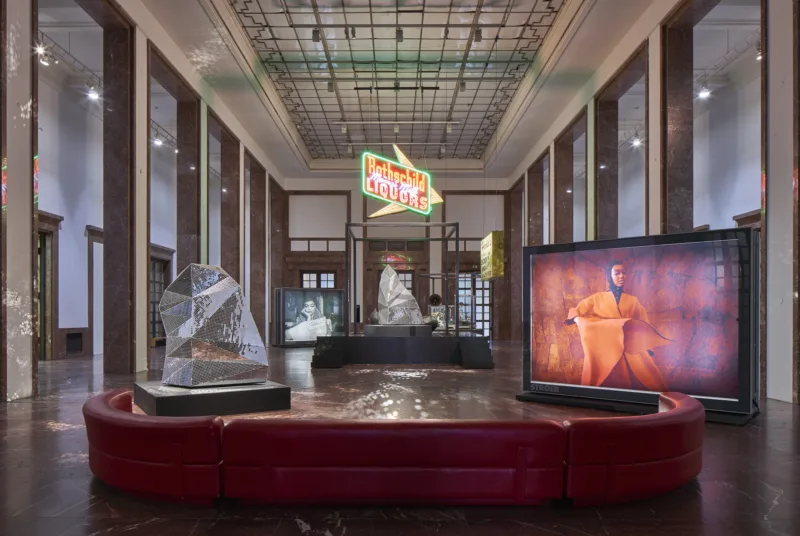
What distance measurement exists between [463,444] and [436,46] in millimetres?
9299

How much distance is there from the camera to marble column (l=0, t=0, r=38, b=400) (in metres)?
5.49

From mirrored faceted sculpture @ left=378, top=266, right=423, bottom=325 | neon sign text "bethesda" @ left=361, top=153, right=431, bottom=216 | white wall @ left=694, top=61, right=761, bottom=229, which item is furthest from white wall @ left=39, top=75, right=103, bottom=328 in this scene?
white wall @ left=694, top=61, right=761, bottom=229

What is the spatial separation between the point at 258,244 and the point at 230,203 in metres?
3.27

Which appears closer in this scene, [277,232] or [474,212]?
[277,232]

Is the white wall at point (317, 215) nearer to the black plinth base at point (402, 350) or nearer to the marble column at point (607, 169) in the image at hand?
the marble column at point (607, 169)

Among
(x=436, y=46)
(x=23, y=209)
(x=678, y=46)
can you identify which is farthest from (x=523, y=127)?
(x=23, y=209)

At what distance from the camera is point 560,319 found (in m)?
4.91

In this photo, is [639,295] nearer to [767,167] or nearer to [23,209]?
[767,167]

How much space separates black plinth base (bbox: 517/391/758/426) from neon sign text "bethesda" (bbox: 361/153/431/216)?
6168 mm

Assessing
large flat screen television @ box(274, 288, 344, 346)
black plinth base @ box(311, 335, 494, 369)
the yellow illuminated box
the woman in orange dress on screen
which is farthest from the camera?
large flat screen television @ box(274, 288, 344, 346)

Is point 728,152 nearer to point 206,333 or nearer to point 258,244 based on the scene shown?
point 206,333

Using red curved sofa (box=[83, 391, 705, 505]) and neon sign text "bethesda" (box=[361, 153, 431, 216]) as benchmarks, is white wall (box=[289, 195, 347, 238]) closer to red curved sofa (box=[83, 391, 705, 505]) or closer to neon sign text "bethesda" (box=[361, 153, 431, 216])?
neon sign text "bethesda" (box=[361, 153, 431, 216])

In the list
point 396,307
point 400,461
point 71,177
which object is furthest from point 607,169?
point 71,177

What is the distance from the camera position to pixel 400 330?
30.3 feet
